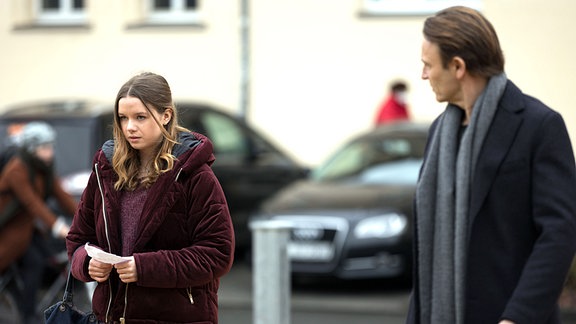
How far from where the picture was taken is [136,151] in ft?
13.7

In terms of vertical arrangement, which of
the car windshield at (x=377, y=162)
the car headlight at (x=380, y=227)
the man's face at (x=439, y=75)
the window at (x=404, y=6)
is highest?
the man's face at (x=439, y=75)

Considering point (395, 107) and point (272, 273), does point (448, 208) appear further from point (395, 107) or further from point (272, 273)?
point (395, 107)

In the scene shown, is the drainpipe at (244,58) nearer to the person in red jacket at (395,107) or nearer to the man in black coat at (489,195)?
the person in red jacket at (395,107)

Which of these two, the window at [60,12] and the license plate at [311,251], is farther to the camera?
the window at [60,12]

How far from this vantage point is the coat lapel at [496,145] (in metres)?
4.08

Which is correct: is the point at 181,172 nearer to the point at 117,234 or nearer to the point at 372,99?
the point at 117,234

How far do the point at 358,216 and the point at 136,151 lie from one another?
844cm

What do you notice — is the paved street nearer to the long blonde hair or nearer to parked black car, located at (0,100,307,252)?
parked black car, located at (0,100,307,252)

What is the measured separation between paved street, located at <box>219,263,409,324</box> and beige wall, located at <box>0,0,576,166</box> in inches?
218

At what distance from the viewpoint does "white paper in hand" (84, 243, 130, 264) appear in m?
3.92

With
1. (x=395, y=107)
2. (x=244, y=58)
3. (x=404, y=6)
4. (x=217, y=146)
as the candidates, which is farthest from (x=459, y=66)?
(x=244, y=58)

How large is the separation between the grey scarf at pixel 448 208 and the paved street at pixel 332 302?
7117 mm

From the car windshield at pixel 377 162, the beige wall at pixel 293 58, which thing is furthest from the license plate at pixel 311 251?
the beige wall at pixel 293 58

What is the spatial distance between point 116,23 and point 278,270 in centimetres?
1270
